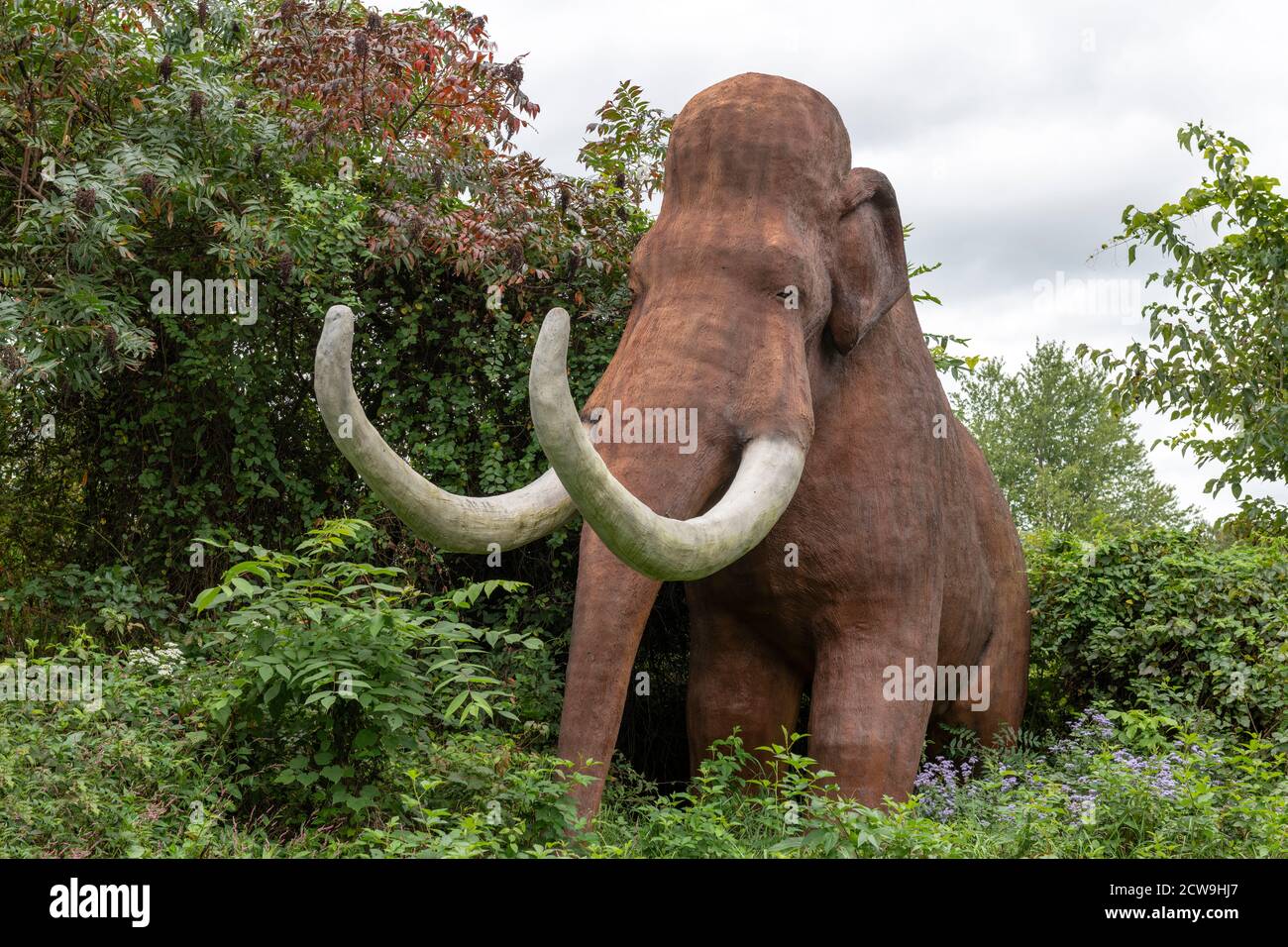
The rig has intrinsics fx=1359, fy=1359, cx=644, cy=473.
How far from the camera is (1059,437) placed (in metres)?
34.2

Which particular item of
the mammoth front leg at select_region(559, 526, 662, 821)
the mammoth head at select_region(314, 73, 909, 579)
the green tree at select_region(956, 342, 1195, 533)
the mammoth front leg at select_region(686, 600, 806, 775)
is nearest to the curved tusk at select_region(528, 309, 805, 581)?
the mammoth head at select_region(314, 73, 909, 579)

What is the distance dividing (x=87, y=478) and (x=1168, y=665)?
5788 millimetres

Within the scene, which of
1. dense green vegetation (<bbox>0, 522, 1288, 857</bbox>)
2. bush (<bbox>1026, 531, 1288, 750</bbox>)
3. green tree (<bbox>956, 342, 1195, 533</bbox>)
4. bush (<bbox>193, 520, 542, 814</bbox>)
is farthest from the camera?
green tree (<bbox>956, 342, 1195, 533</bbox>)

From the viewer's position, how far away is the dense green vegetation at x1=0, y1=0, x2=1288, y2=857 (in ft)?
16.5

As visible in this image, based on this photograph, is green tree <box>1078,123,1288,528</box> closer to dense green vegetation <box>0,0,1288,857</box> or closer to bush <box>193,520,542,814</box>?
dense green vegetation <box>0,0,1288,857</box>

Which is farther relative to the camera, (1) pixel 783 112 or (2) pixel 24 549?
(2) pixel 24 549

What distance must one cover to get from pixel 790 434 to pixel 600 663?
1.00 meters

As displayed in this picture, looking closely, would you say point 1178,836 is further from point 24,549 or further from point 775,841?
point 24,549

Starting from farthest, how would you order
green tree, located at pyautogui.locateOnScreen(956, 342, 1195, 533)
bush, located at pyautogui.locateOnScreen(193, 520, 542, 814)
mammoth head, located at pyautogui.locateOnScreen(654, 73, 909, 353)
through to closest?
green tree, located at pyautogui.locateOnScreen(956, 342, 1195, 533)
mammoth head, located at pyautogui.locateOnScreen(654, 73, 909, 353)
bush, located at pyautogui.locateOnScreen(193, 520, 542, 814)

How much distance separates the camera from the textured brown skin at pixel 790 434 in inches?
178

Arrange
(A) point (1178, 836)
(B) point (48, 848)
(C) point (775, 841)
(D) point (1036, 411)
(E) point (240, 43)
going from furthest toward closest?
(D) point (1036, 411), (E) point (240, 43), (A) point (1178, 836), (C) point (775, 841), (B) point (48, 848)

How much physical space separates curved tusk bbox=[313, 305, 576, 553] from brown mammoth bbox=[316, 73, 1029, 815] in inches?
0.4

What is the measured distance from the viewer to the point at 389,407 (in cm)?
693

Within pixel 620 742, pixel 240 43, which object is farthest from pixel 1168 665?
pixel 240 43
